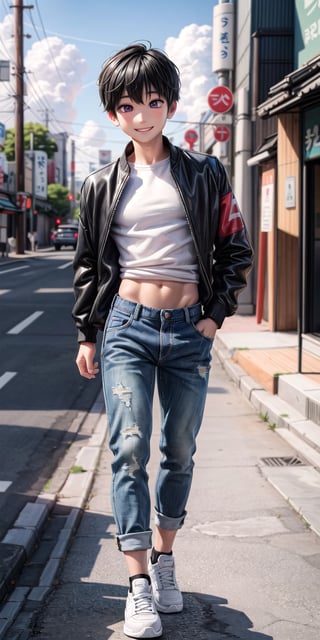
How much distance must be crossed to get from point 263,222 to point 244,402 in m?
5.42

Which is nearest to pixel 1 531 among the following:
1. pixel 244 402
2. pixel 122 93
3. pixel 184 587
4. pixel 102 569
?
pixel 102 569

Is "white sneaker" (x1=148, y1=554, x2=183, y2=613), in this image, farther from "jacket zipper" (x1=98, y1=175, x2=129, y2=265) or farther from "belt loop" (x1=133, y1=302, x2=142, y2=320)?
"jacket zipper" (x1=98, y1=175, x2=129, y2=265)

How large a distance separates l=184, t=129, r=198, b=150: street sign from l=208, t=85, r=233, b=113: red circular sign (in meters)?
20.8

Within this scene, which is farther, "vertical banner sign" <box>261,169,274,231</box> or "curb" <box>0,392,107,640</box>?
"vertical banner sign" <box>261,169,274,231</box>

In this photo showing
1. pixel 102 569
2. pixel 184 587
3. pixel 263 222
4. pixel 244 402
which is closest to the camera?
pixel 184 587

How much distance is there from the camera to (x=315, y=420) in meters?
7.16

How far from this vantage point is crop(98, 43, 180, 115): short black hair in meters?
3.27

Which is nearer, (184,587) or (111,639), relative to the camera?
(111,639)

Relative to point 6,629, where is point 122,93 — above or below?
above

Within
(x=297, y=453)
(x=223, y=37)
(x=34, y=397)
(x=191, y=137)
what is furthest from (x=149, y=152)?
(x=191, y=137)

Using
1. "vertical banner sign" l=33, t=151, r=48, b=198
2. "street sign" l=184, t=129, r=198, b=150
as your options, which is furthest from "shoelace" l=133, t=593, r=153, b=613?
"vertical banner sign" l=33, t=151, r=48, b=198

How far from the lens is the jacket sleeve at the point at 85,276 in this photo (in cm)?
350

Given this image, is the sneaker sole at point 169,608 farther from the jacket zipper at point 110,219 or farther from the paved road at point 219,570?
the jacket zipper at point 110,219

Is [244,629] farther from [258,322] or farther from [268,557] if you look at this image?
[258,322]
